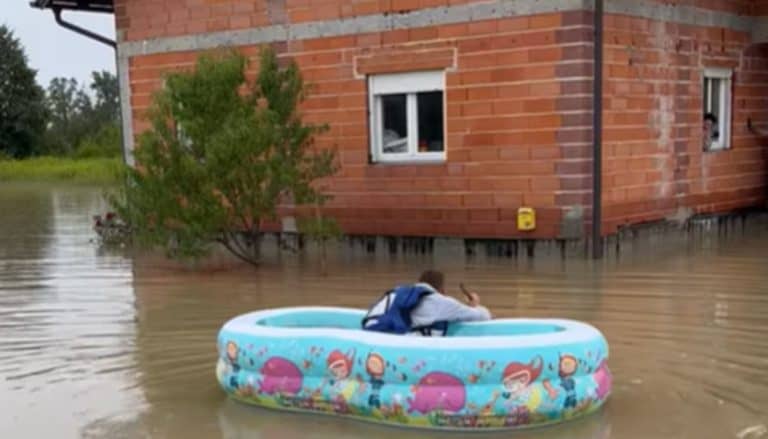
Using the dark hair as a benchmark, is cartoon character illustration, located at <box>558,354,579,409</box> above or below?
below

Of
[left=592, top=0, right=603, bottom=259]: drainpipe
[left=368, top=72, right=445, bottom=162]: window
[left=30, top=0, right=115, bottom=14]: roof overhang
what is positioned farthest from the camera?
[left=30, top=0, right=115, bottom=14]: roof overhang

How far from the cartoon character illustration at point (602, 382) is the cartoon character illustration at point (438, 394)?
2.69 ft

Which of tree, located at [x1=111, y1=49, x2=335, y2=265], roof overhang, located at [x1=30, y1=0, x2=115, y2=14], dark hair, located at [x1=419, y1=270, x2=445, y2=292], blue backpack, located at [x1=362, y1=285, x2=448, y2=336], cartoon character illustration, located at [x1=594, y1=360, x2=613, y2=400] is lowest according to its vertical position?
cartoon character illustration, located at [x1=594, y1=360, x2=613, y2=400]

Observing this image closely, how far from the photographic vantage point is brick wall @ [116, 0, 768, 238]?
36.2 feet

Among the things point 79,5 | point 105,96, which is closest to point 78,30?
point 79,5

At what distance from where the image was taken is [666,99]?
1239 centimetres

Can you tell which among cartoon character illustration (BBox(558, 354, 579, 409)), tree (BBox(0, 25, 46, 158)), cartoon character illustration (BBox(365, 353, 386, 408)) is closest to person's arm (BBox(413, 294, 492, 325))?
cartoon character illustration (BBox(365, 353, 386, 408))

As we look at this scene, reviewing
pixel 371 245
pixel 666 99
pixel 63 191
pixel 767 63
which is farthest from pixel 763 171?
pixel 63 191

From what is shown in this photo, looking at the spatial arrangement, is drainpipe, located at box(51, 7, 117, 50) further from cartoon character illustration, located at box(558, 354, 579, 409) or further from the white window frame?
cartoon character illustration, located at box(558, 354, 579, 409)

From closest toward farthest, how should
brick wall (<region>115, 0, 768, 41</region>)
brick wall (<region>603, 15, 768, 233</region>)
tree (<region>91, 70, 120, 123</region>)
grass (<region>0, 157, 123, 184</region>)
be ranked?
brick wall (<region>603, 15, 768, 233</region>) → brick wall (<region>115, 0, 768, 41</region>) → grass (<region>0, 157, 123, 184</region>) → tree (<region>91, 70, 120, 123</region>)

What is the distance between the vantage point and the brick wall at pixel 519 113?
36.2 ft

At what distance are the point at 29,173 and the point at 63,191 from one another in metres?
8.76

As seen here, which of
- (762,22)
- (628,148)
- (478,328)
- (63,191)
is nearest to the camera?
(478,328)

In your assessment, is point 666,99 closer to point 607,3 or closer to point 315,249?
point 607,3
